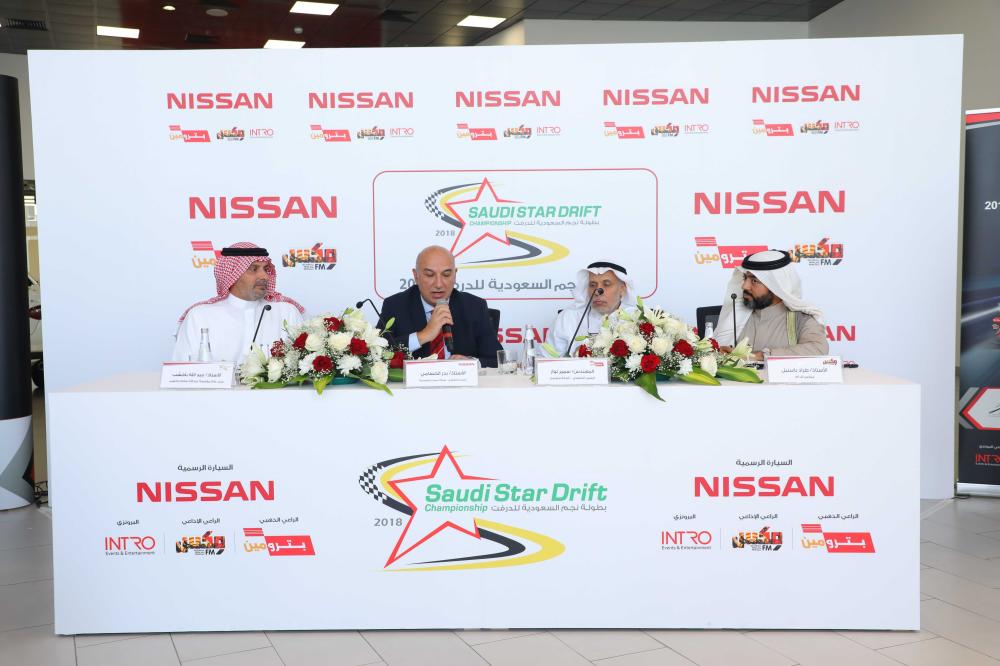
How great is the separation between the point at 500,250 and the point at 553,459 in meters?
2.27

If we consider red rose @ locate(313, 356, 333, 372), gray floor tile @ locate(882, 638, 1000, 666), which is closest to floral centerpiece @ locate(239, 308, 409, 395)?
red rose @ locate(313, 356, 333, 372)

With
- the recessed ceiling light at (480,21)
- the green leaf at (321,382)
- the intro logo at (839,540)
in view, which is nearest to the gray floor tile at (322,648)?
the green leaf at (321,382)

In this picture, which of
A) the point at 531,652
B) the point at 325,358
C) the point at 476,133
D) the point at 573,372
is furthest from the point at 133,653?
the point at 476,133

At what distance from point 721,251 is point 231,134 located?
2843 millimetres

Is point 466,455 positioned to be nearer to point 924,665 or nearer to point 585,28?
point 924,665

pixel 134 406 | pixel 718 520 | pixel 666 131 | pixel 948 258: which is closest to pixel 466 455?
Result: pixel 718 520

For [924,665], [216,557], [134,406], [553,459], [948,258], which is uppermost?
[948,258]

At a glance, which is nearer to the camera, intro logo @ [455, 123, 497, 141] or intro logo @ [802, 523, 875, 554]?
intro logo @ [802, 523, 875, 554]

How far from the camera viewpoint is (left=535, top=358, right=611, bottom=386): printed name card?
2717mm

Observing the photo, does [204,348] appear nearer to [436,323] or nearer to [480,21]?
[436,323]

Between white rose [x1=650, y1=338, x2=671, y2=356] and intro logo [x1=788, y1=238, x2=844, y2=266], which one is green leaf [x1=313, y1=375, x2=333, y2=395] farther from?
intro logo [x1=788, y1=238, x2=844, y2=266]

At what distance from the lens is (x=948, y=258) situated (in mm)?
4535

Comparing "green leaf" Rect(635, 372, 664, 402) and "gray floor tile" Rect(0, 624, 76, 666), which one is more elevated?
"green leaf" Rect(635, 372, 664, 402)

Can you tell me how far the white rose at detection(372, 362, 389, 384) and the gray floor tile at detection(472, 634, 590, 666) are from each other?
87 centimetres
